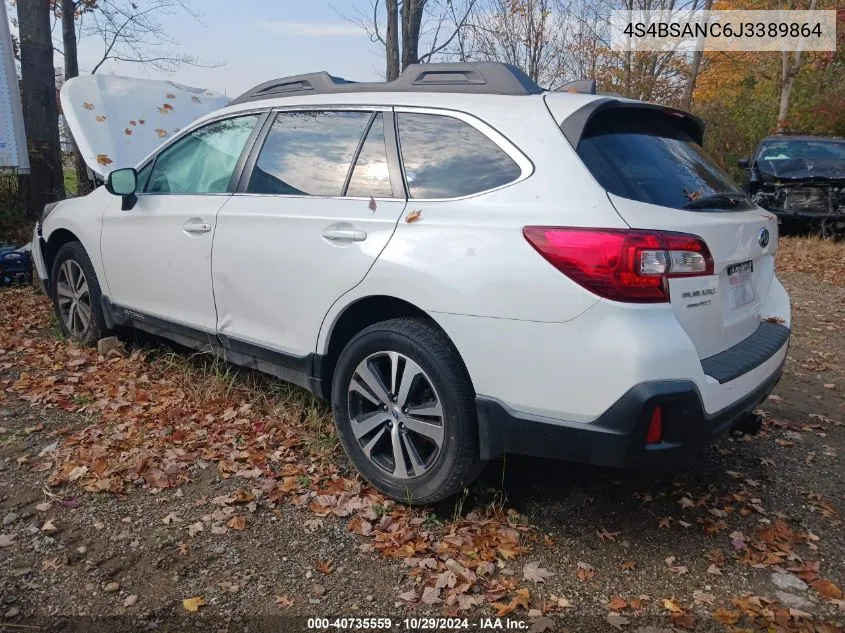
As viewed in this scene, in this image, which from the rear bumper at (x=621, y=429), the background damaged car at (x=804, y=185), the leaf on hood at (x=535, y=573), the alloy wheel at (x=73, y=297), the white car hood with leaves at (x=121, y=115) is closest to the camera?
the rear bumper at (x=621, y=429)

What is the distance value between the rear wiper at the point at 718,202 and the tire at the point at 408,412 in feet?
3.75

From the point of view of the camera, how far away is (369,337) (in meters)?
3.12

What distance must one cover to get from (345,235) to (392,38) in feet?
34.6

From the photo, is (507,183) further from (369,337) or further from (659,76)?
(659,76)

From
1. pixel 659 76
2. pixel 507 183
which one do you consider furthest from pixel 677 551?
pixel 659 76

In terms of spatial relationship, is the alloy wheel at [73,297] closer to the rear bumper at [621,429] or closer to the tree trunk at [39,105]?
the rear bumper at [621,429]

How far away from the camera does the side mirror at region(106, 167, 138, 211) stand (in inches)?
175

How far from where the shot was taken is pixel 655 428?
2.49m

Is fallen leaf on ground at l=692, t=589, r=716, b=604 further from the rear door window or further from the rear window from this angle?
the rear door window

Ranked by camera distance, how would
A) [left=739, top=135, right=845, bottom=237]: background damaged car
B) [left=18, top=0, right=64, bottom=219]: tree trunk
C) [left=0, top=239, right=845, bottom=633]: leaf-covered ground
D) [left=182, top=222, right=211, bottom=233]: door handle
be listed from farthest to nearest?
[left=739, top=135, right=845, bottom=237]: background damaged car < [left=18, top=0, right=64, bottom=219]: tree trunk < [left=182, top=222, right=211, bottom=233]: door handle < [left=0, top=239, right=845, bottom=633]: leaf-covered ground

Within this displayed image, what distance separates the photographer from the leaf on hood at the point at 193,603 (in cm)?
251

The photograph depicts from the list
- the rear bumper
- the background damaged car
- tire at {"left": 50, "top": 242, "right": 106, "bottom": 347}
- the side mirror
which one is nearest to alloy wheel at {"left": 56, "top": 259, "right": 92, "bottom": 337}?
tire at {"left": 50, "top": 242, "right": 106, "bottom": 347}

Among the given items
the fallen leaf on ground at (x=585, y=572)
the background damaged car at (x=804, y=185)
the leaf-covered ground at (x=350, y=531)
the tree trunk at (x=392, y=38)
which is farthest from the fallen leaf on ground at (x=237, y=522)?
the tree trunk at (x=392, y=38)

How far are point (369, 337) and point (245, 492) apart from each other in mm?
985
